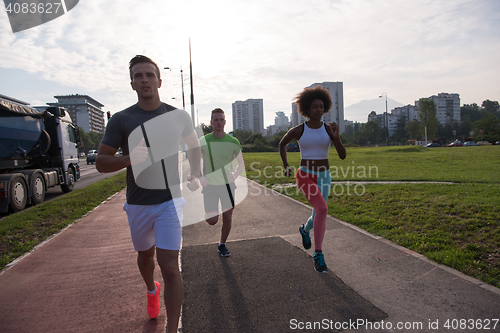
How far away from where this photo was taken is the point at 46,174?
37.8 ft

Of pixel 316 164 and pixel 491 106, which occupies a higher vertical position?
pixel 491 106

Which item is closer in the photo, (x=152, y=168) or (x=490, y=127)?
(x=152, y=168)

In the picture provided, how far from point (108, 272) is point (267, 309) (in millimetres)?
2336

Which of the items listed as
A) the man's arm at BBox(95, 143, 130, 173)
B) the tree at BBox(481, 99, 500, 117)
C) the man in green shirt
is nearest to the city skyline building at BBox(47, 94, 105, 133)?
the man in green shirt

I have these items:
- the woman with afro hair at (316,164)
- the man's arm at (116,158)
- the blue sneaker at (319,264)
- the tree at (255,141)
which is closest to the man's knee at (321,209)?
the woman with afro hair at (316,164)

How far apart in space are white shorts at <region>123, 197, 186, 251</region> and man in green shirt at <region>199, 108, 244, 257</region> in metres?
1.77

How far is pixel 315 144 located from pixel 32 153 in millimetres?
11608

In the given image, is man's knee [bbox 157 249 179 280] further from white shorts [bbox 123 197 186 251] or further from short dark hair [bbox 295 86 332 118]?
short dark hair [bbox 295 86 332 118]

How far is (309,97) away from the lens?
4668 mm

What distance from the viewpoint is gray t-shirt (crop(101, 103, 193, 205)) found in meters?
2.50

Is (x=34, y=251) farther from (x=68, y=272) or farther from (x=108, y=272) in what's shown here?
(x=108, y=272)

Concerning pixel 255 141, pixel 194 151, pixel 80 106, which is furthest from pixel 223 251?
pixel 80 106

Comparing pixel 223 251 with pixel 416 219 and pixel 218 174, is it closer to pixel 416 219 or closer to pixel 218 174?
pixel 218 174

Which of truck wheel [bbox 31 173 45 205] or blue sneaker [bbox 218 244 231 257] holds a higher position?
truck wheel [bbox 31 173 45 205]
